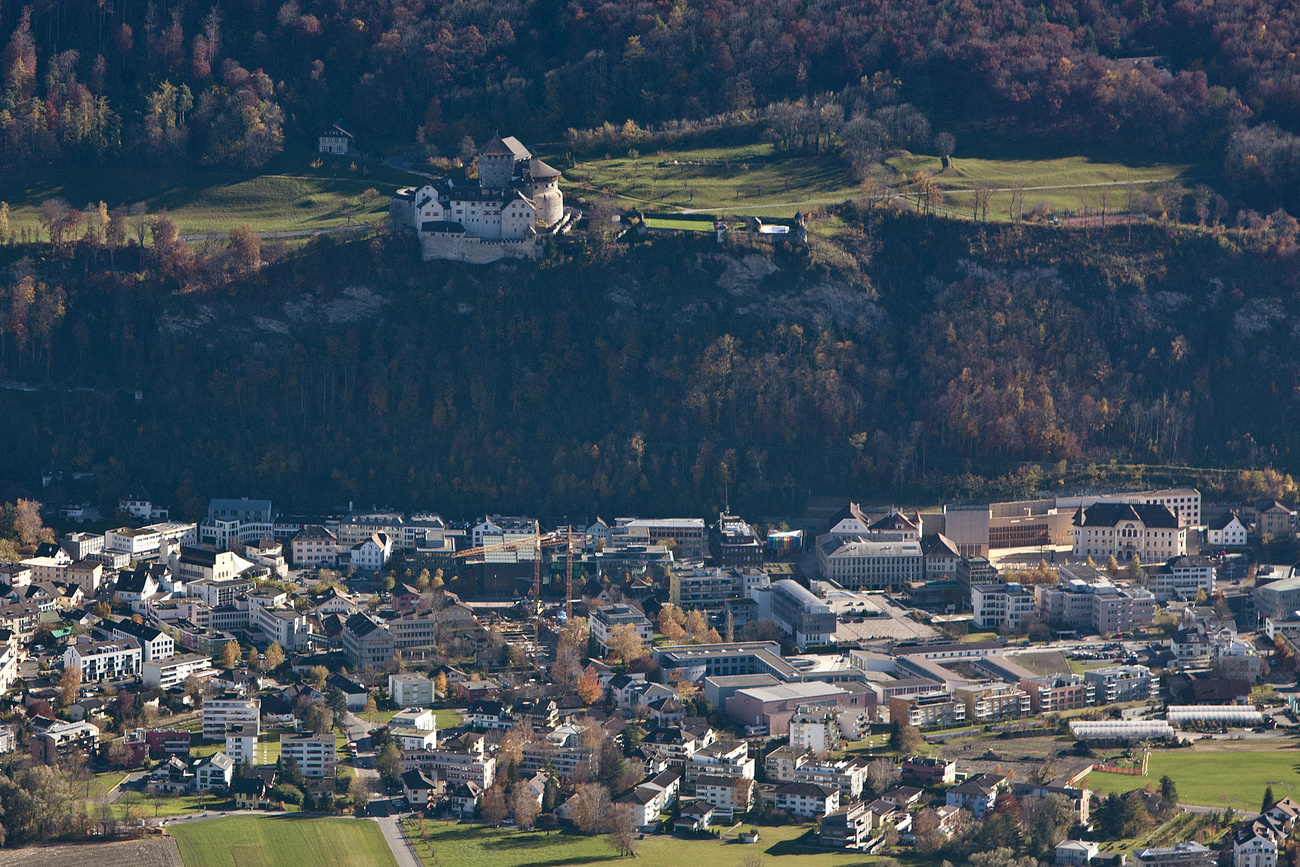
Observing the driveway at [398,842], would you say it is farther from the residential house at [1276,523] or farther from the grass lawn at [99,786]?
the residential house at [1276,523]

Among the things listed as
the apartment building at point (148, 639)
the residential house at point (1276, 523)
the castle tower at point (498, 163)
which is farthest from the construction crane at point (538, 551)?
the residential house at point (1276, 523)

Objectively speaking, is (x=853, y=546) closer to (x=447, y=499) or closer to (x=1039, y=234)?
(x=447, y=499)

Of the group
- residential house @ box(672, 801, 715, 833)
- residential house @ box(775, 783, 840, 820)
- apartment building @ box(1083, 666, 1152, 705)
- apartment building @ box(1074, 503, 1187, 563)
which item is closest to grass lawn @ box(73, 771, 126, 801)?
residential house @ box(672, 801, 715, 833)

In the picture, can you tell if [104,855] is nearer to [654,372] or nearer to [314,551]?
[314,551]

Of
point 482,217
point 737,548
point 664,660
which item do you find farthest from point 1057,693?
point 482,217

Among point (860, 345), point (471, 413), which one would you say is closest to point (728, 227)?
point (860, 345)

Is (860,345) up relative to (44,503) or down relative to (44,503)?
up

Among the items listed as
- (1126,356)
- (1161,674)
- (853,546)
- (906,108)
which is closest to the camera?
(1161,674)
